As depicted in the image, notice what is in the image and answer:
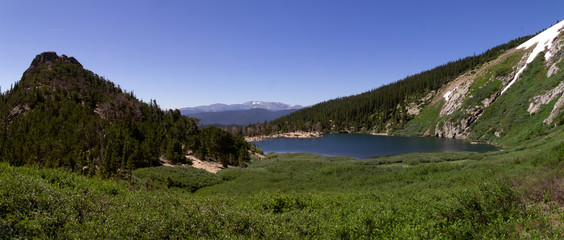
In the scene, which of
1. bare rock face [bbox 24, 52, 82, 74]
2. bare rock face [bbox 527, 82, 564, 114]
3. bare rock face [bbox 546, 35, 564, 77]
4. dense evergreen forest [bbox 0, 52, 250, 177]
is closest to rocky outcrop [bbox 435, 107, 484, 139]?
bare rock face [bbox 546, 35, 564, 77]

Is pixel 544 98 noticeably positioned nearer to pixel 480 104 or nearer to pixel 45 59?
pixel 480 104

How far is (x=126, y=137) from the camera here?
48.0 meters

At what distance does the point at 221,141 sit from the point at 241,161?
596 cm

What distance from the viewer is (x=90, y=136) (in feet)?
168

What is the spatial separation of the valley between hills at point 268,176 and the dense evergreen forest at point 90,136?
0.33m

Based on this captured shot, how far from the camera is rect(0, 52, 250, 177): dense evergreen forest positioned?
39.7m

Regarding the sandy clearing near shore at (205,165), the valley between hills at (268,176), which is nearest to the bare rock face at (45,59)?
the valley between hills at (268,176)

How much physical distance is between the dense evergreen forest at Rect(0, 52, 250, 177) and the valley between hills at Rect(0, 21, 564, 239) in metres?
0.33

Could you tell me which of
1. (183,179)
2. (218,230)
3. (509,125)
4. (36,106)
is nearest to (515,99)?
(509,125)

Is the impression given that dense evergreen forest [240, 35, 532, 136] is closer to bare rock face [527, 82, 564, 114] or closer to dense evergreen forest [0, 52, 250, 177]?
bare rock face [527, 82, 564, 114]

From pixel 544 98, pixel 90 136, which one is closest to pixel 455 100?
pixel 544 98

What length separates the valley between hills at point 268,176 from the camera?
10.3 metres

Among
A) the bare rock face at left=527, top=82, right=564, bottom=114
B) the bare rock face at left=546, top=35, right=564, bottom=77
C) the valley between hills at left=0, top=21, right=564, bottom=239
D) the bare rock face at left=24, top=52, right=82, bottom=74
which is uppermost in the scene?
the bare rock face at left=24, top=52, right=82, bottom=74

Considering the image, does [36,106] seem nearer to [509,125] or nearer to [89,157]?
[89,157]
